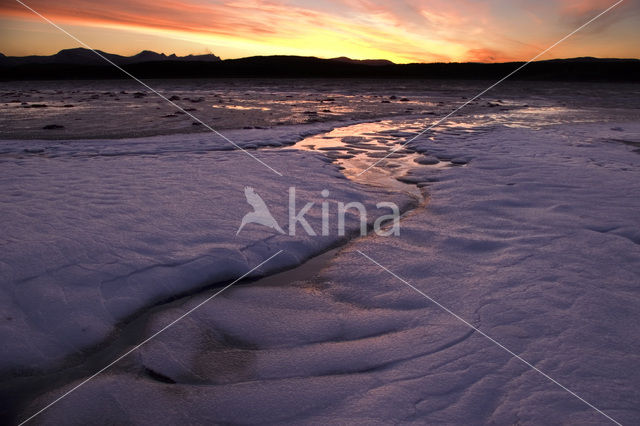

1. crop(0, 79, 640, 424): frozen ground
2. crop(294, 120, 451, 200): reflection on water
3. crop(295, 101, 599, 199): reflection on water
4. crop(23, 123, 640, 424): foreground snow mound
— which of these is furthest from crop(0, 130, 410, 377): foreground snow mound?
crop(295, 101, 599, 199): reflection on water

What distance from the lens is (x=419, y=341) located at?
7.37 ft

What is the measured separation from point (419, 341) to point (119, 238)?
91.1 inches

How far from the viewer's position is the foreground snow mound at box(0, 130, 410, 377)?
2328 mm

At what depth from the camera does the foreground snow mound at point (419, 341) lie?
1.81 meters

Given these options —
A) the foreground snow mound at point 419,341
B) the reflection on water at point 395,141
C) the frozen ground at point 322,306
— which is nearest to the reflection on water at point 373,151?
the reflection on water at point 395,141

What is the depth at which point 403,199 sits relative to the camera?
454 centimetres

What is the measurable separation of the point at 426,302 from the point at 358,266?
638mm

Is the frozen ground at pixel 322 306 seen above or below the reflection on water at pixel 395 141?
below

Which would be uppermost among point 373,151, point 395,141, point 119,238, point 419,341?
point 395,141

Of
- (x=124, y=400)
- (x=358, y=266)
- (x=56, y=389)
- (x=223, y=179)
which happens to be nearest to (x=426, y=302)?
(x=358, y=266)

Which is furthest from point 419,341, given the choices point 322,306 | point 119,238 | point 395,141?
point 395,141

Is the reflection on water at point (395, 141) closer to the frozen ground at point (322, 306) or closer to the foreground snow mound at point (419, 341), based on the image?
the frozen ground at point (322, 306)

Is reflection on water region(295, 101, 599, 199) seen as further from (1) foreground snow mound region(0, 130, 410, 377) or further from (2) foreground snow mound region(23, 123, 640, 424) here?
(2) foreground snow mound region(23, 123, 640, 424)

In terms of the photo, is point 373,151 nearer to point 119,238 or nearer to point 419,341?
point 119,238
